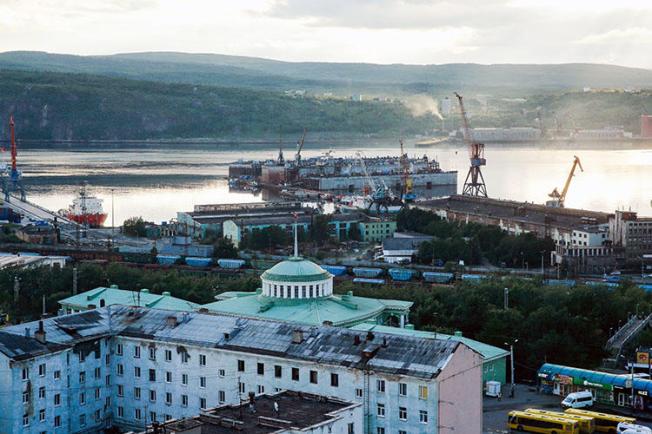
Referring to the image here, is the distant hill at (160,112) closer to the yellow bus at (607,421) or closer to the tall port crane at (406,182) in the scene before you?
the tall port crane at (406,182)

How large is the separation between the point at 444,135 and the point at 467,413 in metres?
102

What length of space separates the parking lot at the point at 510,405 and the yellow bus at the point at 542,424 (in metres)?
0.14

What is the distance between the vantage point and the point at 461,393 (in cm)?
1234

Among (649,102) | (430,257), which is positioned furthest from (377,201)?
(649,102)

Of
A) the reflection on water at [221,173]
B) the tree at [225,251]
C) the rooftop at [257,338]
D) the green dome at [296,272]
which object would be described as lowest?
the reflection on water at [221,173]

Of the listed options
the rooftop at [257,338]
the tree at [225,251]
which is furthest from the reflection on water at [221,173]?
the rooftop at [257,338]

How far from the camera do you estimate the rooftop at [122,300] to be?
17156 millimetres

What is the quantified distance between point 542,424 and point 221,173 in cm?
5530

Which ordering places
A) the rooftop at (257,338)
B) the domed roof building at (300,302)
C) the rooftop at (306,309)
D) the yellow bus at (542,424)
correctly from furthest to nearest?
the domed roof building at (300,302) → the rooftop at (306,309) → the yellow bus at (542,424) → the rooftop at (257,338)

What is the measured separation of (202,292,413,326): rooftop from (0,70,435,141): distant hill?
91.4 metres

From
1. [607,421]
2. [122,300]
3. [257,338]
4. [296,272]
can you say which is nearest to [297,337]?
[257,338]

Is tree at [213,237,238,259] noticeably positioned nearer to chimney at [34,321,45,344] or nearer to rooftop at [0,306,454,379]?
rooftop at [0,306,454,379]

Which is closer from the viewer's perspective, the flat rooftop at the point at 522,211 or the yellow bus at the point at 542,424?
the yellow bus at the point at 542,424

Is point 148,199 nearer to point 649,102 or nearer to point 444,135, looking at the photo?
point 444,135
